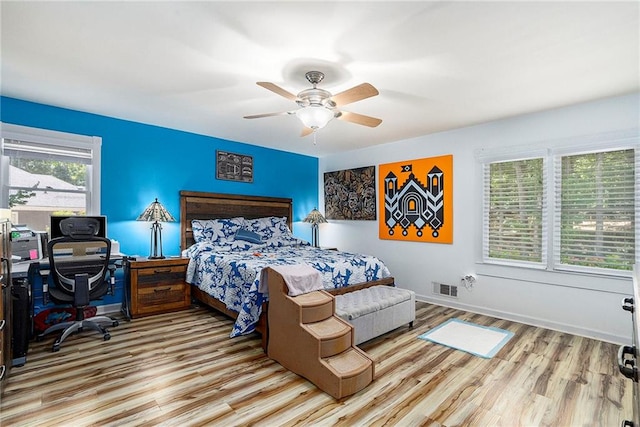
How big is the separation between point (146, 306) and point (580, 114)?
523 cm

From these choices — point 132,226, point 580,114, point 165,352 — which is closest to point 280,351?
point 165,352

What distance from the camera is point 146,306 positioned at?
12.1 feet

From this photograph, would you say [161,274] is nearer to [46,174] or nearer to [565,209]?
[46,174]

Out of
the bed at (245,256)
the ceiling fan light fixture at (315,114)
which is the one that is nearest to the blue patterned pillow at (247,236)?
the bed at (245,256)

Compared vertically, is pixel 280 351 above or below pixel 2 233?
below

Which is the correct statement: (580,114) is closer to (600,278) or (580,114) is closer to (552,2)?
(600,278)

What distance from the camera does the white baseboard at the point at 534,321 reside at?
309 cm

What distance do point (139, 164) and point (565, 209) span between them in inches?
201

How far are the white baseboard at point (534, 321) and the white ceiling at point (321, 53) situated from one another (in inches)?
92.3

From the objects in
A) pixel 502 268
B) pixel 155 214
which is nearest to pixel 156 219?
pixel 155 214

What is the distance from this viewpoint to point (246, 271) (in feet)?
10.1

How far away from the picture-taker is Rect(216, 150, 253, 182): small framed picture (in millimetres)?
4875

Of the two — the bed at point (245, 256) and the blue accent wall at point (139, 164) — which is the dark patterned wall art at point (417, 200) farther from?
the blue accent wall at point (139, 164)

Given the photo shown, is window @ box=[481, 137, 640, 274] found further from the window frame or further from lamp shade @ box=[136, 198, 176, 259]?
the window frame
